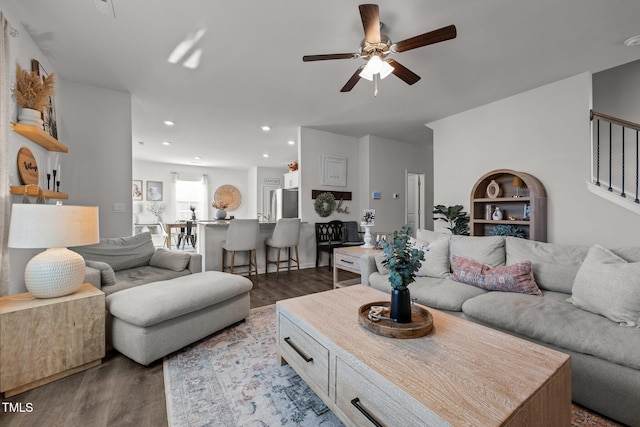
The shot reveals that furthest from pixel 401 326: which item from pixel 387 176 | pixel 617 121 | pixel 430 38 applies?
pixel 387 176

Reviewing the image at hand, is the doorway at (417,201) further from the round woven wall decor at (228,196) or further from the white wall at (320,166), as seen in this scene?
the round woven wall decor at (228,196)

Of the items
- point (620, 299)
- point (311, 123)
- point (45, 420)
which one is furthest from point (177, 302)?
point (311, 123)

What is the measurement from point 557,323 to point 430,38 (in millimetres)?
2004

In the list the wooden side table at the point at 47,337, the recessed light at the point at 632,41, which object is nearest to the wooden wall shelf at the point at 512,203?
the recessed light at the point at 632,41

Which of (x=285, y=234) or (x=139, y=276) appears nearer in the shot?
(x=139, y=276)

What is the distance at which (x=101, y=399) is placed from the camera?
149cm

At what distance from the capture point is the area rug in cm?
135

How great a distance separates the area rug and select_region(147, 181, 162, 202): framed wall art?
7.33 meters

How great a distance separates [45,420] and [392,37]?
136 inches

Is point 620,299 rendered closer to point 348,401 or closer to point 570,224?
point 348,401

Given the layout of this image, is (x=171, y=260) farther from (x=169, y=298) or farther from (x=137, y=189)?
(x=137, y=189)

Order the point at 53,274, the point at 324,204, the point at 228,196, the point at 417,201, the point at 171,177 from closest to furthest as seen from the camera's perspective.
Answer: the point at 53,274
the point at 324,204
the point at 417,201
the point at 171,177
the point at 228,196

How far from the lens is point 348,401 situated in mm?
1145

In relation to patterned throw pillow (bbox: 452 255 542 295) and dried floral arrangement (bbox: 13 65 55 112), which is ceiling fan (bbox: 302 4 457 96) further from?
dried floral arrangement (bbox: 13 65 55 112)
